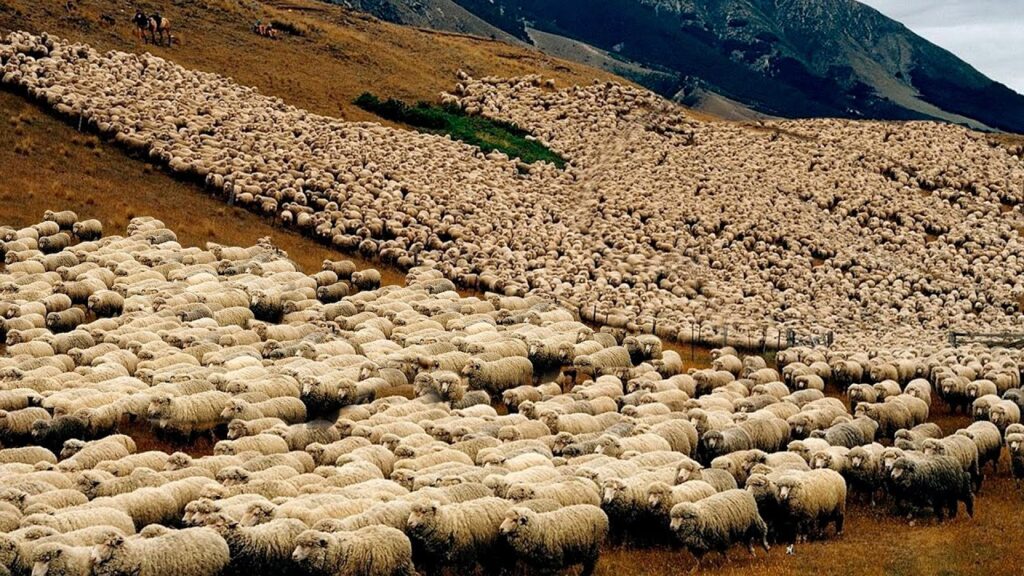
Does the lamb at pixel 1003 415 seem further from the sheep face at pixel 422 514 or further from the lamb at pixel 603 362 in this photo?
the sheep face at pixel 422 514

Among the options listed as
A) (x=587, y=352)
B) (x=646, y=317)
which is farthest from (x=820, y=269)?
(x=587, y=352)

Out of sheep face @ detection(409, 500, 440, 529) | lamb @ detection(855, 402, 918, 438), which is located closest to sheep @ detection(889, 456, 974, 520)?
lamb @ detection(855, 402, 918, 438)

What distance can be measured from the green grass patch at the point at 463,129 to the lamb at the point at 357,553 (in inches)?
1564

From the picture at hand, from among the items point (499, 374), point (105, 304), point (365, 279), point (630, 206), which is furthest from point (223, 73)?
point (499, 374)

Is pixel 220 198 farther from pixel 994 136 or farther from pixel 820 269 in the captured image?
pixel 994 136

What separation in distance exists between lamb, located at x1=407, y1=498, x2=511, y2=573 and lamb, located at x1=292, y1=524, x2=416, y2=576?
0.39m

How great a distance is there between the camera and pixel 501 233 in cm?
4144

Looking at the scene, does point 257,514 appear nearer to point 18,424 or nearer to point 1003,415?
point 18,424

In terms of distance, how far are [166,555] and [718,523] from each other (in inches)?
329

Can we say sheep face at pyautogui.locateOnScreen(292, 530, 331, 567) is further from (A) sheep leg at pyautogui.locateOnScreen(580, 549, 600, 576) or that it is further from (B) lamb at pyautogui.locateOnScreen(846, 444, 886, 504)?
(B) lamb at pyautogui.locateOnScreen(846, 444, 886, 504)

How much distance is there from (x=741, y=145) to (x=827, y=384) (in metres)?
31.9

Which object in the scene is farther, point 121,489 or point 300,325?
point 300,325

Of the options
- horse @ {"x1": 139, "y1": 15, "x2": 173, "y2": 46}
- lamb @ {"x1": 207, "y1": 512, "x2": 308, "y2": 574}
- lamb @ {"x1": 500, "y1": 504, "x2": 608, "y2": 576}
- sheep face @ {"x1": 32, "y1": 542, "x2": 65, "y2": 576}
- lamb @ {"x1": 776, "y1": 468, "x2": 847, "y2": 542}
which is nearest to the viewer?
sheep face @ {"x1": 32, "y1": 542, "x2": 65, "y2": 576}

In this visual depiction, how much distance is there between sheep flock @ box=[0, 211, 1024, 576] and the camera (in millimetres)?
15102
